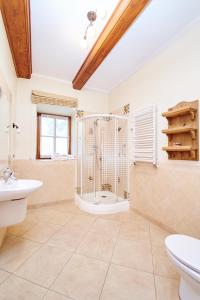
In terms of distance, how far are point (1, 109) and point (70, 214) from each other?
6.03 feet

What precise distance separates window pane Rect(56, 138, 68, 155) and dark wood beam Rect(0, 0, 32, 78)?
64.1 inches

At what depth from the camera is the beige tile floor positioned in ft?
3.74

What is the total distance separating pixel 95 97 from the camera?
3.37 meters

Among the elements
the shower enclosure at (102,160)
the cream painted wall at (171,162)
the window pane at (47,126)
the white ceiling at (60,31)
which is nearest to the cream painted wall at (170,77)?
the cream painted wall at (171,162)

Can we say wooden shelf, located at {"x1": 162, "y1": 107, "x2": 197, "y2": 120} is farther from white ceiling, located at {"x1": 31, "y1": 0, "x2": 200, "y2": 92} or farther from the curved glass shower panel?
the curved glass shower panel

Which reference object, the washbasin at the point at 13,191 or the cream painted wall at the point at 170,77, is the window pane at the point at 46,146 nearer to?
the washbasin at the point at 13,191

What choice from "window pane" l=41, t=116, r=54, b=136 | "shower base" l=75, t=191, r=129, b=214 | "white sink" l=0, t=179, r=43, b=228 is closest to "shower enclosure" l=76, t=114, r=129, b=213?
"shower base" l=75, t=191, r=129, b=214

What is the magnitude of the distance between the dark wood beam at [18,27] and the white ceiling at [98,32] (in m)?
0.14

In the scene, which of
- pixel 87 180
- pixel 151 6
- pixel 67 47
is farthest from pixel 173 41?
pixel 87 180

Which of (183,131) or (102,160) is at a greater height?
(183,131)

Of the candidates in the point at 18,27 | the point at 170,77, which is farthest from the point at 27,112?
the point at 170,77

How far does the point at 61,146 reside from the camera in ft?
11.4

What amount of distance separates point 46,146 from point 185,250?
2977 mm

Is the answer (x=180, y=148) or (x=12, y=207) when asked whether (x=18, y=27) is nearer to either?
(x=12, y=207)
